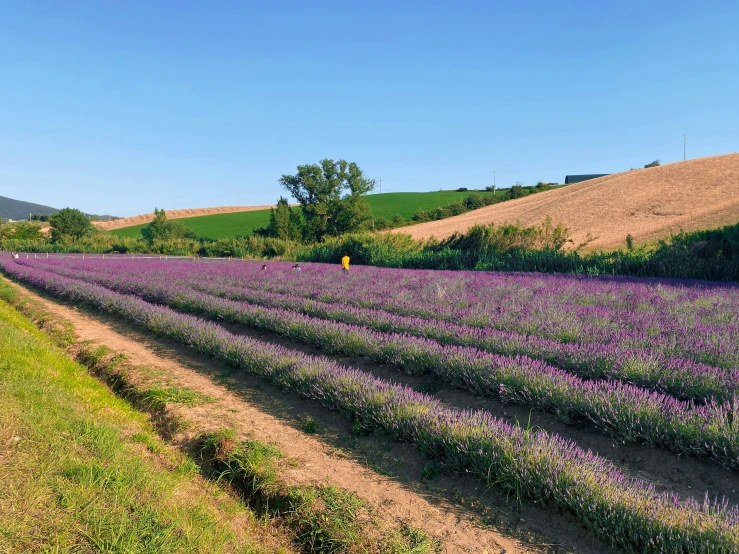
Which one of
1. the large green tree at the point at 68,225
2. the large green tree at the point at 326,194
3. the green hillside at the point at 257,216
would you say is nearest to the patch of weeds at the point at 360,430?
the large green tree at the point at 326,194

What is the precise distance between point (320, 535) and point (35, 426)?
8.00 ft

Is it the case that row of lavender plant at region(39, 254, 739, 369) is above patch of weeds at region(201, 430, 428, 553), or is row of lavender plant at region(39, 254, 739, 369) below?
above

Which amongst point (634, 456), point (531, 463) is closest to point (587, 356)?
point (634, 456)

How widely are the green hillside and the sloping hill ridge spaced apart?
117 feet

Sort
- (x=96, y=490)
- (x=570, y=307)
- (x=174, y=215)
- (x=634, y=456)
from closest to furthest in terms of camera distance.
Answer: (x=96, y=490) → (x=634, y=456) → (x=570, y=307) → (x=174, y=215)

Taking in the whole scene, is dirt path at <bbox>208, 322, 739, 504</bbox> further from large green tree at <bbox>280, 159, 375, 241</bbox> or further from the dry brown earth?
the dry brown earth

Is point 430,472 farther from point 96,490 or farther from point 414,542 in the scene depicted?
point 96,490

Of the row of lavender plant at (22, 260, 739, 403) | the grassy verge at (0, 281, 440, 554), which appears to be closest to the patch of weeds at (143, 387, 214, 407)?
the grassy verge at (0, 281, 440, 554)

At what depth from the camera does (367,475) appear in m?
3.46

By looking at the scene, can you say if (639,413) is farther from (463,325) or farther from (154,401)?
(154,401)

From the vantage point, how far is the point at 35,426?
140 inches

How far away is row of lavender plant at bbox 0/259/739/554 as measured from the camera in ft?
8.07

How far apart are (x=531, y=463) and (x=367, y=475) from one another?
1195 mm

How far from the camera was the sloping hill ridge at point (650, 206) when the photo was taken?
28.7 meters
